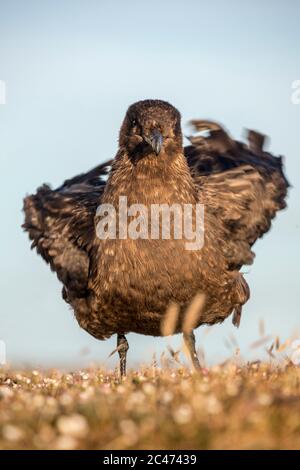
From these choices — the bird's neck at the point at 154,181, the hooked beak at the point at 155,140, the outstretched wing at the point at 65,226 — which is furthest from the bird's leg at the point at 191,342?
the hooked beak at the point at 155,140

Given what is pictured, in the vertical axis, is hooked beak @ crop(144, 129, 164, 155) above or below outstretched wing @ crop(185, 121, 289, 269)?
above

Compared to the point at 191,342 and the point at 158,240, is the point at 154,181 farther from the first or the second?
the point at 191,342

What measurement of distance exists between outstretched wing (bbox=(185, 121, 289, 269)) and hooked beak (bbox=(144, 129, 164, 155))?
4.01 ft

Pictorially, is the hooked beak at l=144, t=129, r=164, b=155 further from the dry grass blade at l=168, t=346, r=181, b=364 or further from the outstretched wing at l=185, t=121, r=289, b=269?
the dry grass blade at l=168, t=346, r=181, b=364

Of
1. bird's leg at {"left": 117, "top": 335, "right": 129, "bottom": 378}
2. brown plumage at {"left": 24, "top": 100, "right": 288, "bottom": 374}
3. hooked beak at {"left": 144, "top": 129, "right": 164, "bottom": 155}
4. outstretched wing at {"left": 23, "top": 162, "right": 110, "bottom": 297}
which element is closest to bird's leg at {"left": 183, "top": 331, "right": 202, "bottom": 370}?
brown plumage at {"left": 24, "top": 100, "right": 288, "bottom": 374}

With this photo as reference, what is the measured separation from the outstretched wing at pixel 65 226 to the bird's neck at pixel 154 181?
0.65 metres

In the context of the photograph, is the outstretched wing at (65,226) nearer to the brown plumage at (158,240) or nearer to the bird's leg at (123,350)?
the brown plumage at (158,240)

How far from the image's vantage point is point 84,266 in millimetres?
9086

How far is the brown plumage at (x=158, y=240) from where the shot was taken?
27.7 feet

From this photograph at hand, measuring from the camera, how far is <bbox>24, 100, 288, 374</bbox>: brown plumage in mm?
8438

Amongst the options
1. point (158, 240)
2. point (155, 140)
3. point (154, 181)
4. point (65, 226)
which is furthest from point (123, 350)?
point (155, 140)

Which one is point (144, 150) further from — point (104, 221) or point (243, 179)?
point (243, 179)

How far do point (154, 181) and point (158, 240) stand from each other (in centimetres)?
67
